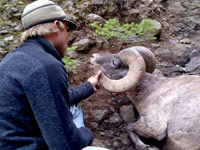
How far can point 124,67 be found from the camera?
4.81m

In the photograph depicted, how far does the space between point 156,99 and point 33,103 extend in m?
2.94

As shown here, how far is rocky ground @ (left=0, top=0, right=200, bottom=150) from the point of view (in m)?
4.86

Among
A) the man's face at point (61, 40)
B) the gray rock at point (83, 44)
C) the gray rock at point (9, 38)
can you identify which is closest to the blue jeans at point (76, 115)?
the man's face at point (61, 40)

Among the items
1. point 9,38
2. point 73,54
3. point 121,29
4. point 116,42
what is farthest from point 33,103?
point 116,42

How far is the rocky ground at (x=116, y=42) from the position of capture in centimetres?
486

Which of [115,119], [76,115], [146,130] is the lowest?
[115,119]

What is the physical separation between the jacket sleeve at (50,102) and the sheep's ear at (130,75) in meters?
2.27

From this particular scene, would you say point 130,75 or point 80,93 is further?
point 130,75

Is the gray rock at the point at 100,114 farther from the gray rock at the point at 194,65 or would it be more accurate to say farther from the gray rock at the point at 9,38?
the gray rock at the point at 9,38

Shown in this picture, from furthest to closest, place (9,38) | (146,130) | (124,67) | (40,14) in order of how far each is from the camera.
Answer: (9,38)
(124,67)
(146,130)
(40,14)

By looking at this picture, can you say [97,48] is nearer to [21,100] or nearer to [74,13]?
[74,13]

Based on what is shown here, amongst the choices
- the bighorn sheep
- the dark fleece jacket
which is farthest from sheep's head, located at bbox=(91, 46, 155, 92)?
the dark fleece jacket

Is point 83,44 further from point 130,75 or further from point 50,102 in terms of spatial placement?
point 50,102

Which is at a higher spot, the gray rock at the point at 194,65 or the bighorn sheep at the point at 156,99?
the bighorn sheep at the point at 156,99
